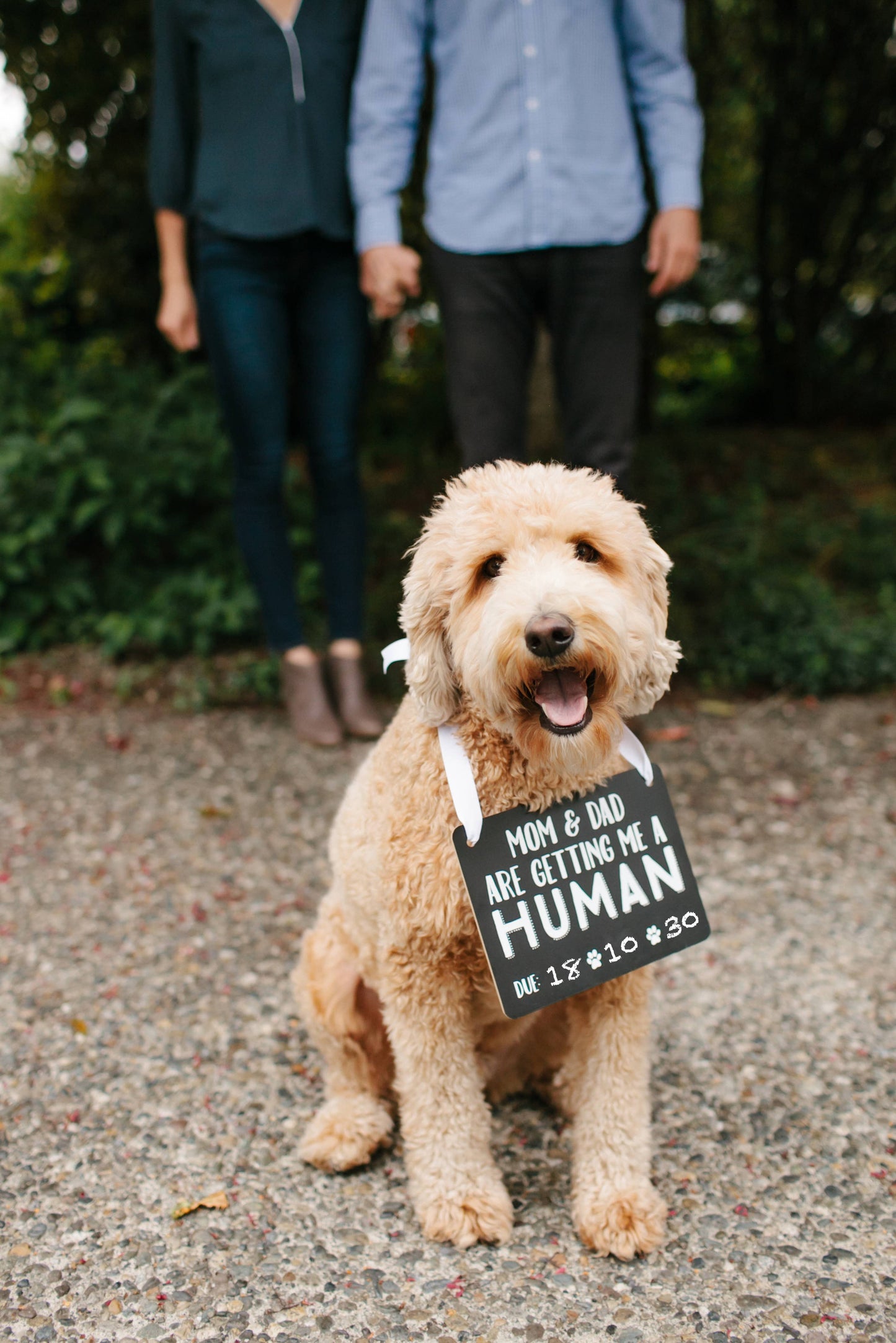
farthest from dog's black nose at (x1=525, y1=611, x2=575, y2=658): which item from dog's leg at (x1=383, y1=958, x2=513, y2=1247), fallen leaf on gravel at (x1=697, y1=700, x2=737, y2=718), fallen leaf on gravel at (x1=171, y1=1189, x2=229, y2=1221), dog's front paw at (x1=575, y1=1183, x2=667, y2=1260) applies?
fallen leaf on gravel at (x1=697, y1=700, x2=737, y2=718)

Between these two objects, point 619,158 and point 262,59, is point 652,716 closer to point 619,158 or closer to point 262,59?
point 619,158

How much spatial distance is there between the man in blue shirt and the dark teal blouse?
323mm

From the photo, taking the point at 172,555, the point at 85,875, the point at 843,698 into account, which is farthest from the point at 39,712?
the point at 843,698

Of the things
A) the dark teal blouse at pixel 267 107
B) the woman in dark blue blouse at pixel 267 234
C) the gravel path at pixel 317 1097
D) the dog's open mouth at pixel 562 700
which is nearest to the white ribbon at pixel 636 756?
the dog's open mouth at pixel 562 700

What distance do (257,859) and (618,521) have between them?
6.57ft

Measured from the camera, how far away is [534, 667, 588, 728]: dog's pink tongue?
162cm

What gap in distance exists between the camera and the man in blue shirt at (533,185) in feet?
9.07

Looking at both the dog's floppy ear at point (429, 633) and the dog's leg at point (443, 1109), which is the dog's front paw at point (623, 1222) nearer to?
the dog's leg at point (443, 1109)

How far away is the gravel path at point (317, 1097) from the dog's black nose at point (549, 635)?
3.64ft

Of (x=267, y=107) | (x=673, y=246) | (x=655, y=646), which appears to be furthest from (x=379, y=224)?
(x=655, y=646)

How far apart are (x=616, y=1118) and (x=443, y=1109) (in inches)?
12.5

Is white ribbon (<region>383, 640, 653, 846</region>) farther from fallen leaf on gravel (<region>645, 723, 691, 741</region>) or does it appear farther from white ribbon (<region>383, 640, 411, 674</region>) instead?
fallen leaf on gravel (<region>645, 723, 691, 741</region>)

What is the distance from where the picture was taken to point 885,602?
484cm

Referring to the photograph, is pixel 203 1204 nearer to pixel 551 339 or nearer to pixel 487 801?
pixel 487 801
